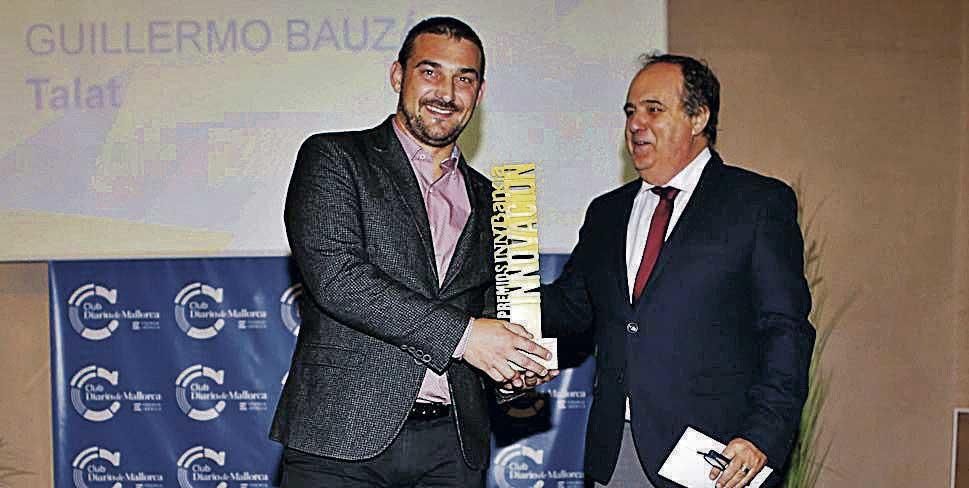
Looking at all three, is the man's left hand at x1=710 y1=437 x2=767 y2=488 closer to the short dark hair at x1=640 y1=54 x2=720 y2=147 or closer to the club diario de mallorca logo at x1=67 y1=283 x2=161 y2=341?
the short dark hair at x1=640 y1=54 x2=720 y2=147

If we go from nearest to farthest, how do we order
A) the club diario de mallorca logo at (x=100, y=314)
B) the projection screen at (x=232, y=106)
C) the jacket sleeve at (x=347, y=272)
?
1. the jacket sleeve at (x=347, y=272)
2. the projection screen at (x=232, y=106)
3. the club diario de mallorca logo at (x=100, y=314)

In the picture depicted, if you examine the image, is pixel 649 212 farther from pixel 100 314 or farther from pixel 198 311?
pixel 100 314

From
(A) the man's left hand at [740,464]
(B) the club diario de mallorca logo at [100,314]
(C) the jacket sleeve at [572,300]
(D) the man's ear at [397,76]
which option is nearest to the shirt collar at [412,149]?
(D) the man's ear at [397,76]

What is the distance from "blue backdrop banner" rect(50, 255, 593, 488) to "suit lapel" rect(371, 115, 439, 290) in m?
1.71

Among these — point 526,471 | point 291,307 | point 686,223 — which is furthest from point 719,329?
point 291,307

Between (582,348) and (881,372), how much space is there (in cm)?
121

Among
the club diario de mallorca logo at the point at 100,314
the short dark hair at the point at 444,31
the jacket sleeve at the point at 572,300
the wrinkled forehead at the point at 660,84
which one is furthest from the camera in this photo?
the club diario de mallorca logo at the point at 100,314

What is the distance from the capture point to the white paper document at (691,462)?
8.50 feet

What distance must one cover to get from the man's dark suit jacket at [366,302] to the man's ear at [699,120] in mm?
612

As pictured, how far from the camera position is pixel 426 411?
2.65 metres

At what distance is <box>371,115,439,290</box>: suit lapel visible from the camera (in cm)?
264

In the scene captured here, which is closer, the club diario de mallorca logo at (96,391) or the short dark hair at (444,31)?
the short dark hair at (444,31)

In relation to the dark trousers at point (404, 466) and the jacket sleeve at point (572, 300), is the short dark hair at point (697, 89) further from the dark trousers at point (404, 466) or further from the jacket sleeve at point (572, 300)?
the dark trousers at point (404, 466)

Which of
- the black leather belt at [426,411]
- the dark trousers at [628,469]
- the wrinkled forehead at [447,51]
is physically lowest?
the dark trousers at [628,469]
